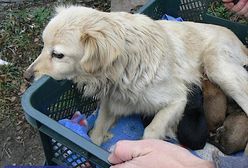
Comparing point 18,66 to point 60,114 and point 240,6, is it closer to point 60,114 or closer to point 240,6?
point 60,114

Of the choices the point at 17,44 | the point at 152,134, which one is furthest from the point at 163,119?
the point at 17,44

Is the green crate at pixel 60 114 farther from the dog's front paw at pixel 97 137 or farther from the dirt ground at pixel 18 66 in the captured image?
the dirt ground at pixel 18 66

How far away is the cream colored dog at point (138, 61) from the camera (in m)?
2.55

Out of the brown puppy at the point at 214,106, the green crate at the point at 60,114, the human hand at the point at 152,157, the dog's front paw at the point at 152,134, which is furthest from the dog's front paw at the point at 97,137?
the human hand at the point at 152,157

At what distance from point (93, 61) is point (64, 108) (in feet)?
1.84

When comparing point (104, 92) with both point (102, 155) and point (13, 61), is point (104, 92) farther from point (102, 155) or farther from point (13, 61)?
point (13, 61)

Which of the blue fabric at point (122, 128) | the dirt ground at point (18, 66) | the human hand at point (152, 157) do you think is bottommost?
the dirt ground at point (18, 66)

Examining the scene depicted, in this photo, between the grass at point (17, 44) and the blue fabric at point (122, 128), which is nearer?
the blue fabric at point (122, 128)

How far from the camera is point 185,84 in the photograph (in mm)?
3062

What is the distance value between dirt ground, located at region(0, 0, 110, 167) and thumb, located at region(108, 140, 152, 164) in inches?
77.8

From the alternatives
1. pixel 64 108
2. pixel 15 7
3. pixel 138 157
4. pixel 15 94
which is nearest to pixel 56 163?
pixel 64 108

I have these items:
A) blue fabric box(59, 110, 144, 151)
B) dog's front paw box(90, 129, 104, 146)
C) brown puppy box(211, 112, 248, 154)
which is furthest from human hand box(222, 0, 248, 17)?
dog's front paw box(90, 129, 104, 146)

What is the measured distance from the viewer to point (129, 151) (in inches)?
71.2

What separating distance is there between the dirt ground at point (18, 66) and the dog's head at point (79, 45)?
4.25 feet
